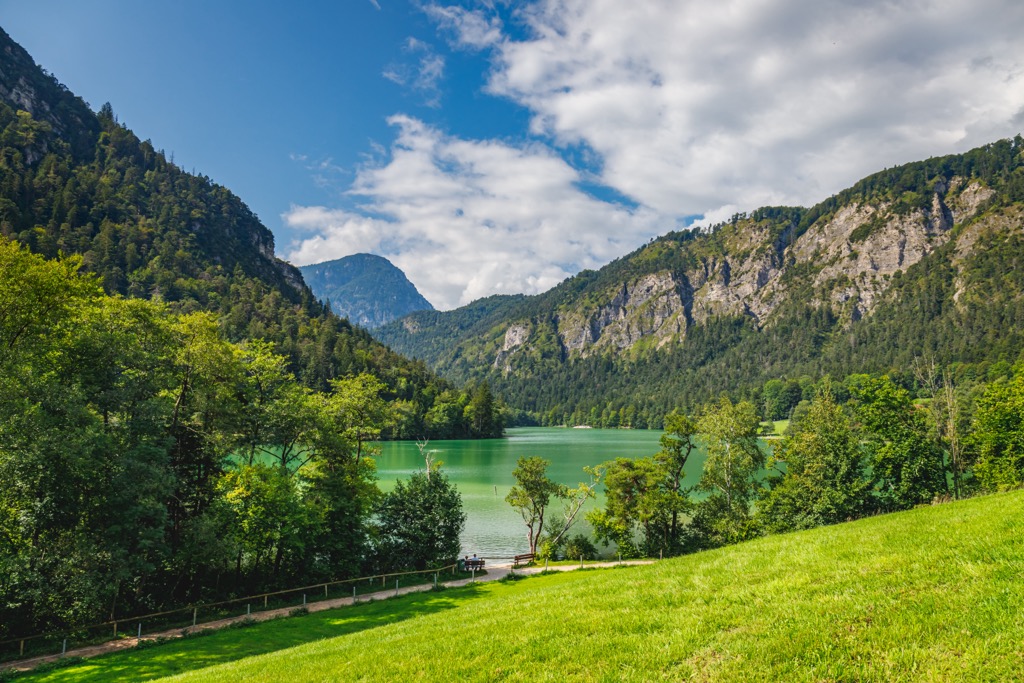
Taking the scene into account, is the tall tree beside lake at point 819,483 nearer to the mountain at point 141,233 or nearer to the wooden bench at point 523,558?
the wooden bench at point 523,558

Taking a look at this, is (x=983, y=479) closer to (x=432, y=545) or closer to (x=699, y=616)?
(x=432, y=545)

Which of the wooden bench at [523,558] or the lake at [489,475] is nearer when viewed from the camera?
the wooden bench at [523,558]

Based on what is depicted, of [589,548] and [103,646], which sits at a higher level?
[103,646]

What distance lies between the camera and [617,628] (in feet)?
28.8

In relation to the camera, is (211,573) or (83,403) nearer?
(83,403)

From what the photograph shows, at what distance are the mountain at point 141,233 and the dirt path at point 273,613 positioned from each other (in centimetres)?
8329

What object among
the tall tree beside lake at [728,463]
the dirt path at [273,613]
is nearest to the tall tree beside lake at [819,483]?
the tall tree beside lake at [728,463]

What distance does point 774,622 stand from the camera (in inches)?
302

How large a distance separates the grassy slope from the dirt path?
37.8 feet

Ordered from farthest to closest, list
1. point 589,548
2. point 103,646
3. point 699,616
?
point 589,548
point 103,646
point 699,616

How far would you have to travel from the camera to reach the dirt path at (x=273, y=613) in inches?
783

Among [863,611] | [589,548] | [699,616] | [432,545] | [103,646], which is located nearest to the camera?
[863,611]

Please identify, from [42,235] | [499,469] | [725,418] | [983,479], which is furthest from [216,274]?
[983,479]

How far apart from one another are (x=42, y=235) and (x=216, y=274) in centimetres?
5550
